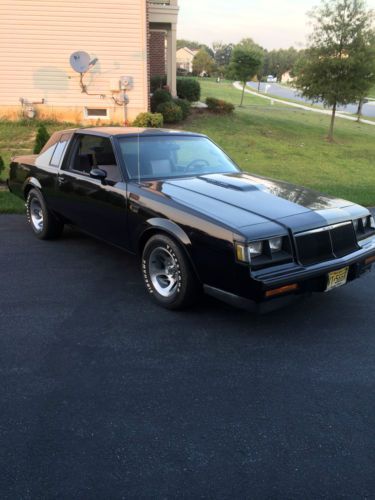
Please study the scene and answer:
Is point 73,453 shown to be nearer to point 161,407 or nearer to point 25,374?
point 161,407

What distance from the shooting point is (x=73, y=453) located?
238 cm

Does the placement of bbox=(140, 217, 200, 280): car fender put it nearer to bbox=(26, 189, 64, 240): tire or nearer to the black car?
the black car

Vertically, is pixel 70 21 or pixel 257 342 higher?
pixel 70 21

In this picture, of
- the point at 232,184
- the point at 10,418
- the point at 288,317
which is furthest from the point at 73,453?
the point at 232,184

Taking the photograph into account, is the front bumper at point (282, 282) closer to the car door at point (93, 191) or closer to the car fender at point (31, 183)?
the car door at point (93, 191)

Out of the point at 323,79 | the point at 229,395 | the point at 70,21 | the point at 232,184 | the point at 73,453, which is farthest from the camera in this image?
the point at 323,79

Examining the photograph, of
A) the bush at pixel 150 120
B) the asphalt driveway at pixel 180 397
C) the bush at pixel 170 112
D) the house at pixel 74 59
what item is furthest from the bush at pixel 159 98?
the asphalt driveway at pixel 180 397

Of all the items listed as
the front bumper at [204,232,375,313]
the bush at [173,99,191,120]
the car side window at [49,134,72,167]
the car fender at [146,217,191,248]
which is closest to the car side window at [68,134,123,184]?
the car side window at [49,134,72,167]

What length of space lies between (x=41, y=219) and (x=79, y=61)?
10500 mm

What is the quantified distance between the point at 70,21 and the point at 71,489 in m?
16.0

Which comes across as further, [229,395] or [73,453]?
[229,395]

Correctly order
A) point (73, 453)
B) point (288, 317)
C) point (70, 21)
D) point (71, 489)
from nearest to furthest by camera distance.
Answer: point (71, 489) → point (73, 453) → point (288, 317) → point (70, 21)

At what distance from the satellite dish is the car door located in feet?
35.5

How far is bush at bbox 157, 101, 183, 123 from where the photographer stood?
53.0ft
